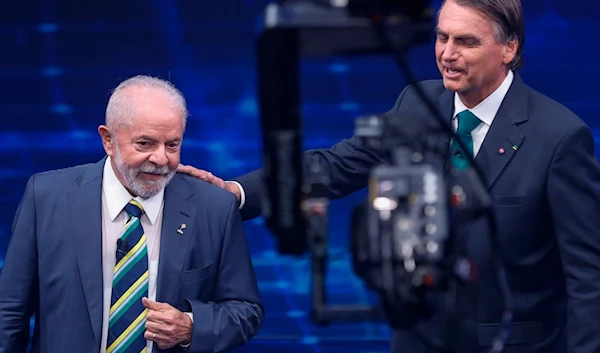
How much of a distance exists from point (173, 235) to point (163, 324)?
265 mm

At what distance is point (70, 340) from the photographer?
3.28m

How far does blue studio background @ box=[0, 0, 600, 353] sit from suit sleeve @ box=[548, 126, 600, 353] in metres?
1.32

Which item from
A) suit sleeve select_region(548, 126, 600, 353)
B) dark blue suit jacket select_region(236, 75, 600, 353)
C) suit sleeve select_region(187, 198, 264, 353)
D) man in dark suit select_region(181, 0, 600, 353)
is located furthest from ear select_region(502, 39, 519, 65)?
suit sleeve select_region(187, 198, 264, 353)

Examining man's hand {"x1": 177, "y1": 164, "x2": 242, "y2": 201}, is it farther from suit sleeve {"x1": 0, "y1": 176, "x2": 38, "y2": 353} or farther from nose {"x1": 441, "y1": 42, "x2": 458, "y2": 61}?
nose {"x1": 441, "y1": 42, "x2": 458, "y2": 61}

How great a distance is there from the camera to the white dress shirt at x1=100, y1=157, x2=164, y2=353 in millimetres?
3330

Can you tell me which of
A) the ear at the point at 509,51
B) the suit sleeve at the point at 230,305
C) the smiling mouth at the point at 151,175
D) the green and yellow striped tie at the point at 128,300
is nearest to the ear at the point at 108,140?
the smiling mouth at the point at 151,175

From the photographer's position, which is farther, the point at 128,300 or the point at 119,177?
the point at 119,177

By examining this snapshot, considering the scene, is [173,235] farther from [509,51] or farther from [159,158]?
[509,51]

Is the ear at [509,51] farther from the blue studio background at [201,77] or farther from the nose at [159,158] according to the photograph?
the blue studio background at [201,77]

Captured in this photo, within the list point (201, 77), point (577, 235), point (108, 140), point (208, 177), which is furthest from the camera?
point (201, 77)

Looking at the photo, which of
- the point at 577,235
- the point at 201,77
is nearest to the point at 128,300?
the point at 577,235

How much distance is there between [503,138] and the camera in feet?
11.0

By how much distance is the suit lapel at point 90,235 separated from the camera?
10.7 feet

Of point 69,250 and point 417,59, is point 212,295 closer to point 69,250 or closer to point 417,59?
point 69,250
